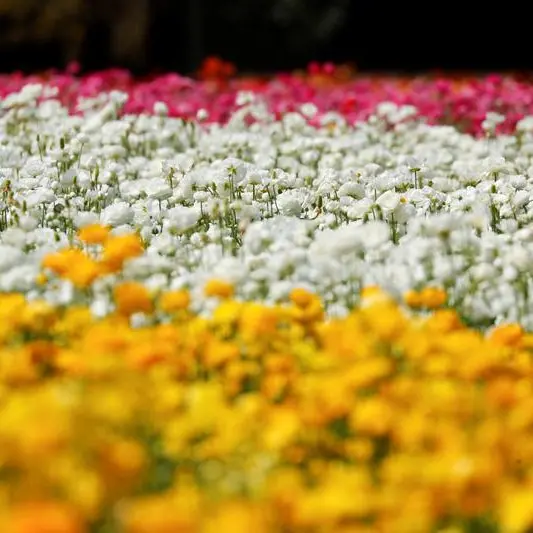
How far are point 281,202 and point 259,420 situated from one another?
2564 millimetres

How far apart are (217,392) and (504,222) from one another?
8.07 ft

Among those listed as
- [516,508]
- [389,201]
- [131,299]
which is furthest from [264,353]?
[389,201]

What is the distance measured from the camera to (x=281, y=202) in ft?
16.3

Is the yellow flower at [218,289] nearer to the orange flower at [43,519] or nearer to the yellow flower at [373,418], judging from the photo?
the yellow flower at [373,418]

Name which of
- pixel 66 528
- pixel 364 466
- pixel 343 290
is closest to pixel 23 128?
pixel 343 290

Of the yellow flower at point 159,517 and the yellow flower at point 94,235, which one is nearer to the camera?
the yellow flower at point 159,517

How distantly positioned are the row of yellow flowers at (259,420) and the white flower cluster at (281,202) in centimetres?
31

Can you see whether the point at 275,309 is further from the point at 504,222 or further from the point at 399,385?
the point at 504,222

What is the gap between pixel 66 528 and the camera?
1.68m

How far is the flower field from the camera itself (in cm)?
197

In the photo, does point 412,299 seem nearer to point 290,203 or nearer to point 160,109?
point 290,203

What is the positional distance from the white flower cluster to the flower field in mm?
15

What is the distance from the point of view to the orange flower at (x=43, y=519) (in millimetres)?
1667

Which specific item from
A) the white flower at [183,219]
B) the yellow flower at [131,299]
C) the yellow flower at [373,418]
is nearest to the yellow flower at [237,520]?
the yellow flower at [373,418]
